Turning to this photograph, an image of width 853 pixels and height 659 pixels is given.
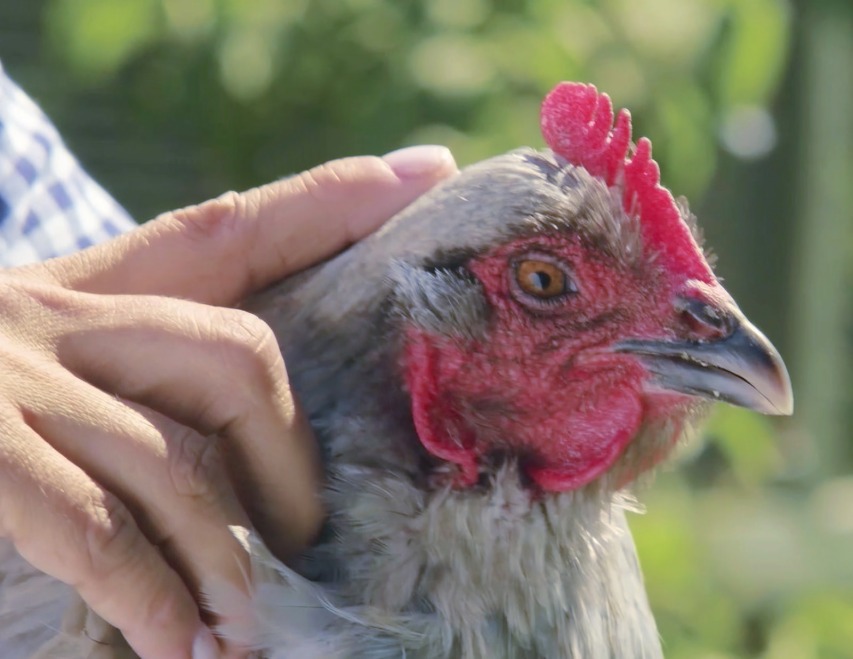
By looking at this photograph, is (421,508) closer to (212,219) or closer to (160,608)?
(160,608)

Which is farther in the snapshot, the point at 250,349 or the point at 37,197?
the point at 37,197

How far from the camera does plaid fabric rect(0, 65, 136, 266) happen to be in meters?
1.65

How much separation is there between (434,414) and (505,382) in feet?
0.30

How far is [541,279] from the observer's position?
1.27m

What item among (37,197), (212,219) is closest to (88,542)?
(212,219)

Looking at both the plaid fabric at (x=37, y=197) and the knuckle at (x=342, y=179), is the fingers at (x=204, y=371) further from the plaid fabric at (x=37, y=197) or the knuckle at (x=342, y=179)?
the plaid fabric at (x=37, y=197)

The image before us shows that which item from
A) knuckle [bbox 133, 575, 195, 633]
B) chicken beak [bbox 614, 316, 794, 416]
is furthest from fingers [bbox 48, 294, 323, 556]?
chicken beak [bbox 614, 316, 794, 416]

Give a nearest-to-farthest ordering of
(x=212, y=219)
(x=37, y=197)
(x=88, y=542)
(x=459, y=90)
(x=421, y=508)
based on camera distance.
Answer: (x=88, y=542) → (x=421, y=508) → (x=212, y=219) → (x=37, y=197) → (x=459, y=90)

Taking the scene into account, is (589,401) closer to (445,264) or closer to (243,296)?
(445,264)

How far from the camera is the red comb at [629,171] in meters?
1.31

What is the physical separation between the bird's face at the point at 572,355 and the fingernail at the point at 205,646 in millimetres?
312

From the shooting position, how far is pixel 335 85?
276 centimetres

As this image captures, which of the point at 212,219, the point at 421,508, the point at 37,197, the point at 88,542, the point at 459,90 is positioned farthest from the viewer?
the point at 459,90

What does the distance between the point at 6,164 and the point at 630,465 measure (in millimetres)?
1019
